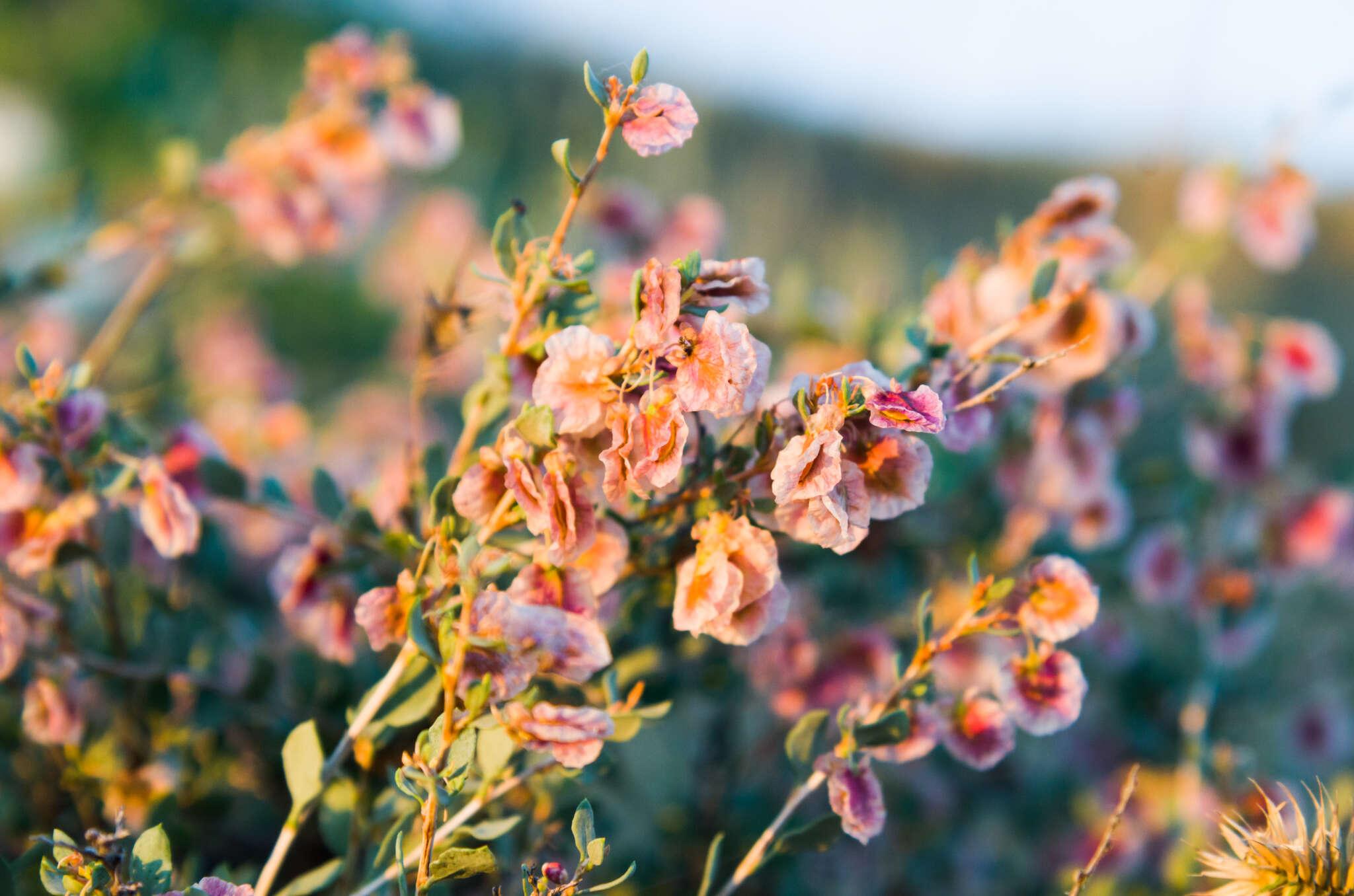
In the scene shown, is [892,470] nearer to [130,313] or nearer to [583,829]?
[583,829]

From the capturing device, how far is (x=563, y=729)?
1.48ft

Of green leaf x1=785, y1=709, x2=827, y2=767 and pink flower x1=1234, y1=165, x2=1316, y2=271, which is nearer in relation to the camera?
green leaf x1=785, y1=709, x2=827, y2=767

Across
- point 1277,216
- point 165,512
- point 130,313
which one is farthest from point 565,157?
point 1277,216

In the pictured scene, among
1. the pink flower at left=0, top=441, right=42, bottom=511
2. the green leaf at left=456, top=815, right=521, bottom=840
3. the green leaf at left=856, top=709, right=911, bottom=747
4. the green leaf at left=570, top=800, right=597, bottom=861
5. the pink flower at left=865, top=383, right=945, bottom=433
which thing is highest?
the pink flower at left=865, top=383, right=945, bottom=433

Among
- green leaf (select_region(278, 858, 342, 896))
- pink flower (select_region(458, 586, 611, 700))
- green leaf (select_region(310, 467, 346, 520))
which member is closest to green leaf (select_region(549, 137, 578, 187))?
pink flower (select_region(458, 586, 611, 700))

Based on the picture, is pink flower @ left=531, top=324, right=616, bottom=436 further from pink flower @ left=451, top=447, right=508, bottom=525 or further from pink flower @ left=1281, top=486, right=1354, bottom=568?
pink flower @ left=1281, top=486, right=1354, bottom=568

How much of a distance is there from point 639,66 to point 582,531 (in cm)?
26

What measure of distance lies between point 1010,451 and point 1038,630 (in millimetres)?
430

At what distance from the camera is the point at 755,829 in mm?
926

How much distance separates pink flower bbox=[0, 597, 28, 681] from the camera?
0.61 m

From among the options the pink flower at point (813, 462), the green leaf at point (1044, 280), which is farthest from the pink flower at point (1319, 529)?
the pink flower at point (813, 462)

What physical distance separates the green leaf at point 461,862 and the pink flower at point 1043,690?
0.33 meters

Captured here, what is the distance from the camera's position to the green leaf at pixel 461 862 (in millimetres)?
486

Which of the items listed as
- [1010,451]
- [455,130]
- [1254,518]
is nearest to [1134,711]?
[1254,518]
